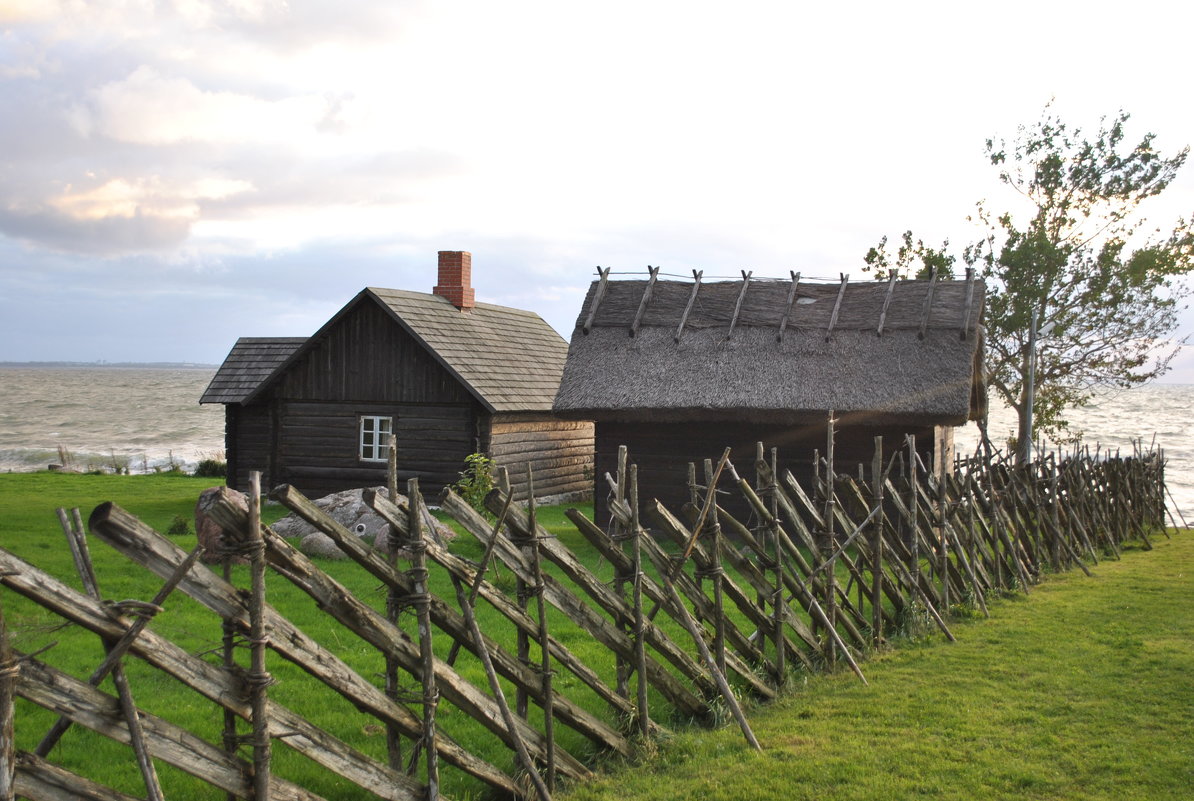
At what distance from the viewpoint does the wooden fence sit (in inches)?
126

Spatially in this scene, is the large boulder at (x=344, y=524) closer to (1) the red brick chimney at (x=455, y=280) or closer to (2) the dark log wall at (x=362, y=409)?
(2) the dark log wall at (x=362, y=409)

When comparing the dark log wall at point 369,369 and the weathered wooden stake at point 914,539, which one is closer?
the weathered wooden stake at point 914,539

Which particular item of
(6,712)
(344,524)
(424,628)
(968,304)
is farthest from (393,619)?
(968,304)

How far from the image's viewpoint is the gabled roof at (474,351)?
18562 mm

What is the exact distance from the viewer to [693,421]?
50.4 feet

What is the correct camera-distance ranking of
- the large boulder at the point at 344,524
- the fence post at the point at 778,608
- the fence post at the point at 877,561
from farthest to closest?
the large boulder at the point at 344,524
the fence post at the point at 877,561
the fence post at the point at 778,608

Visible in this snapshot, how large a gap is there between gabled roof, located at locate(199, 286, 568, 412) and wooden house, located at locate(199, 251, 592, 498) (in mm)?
35

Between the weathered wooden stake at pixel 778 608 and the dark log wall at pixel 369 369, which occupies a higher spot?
the dark log wall at pixel 369 369

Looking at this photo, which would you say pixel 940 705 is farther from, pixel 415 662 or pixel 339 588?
pixel 339 588

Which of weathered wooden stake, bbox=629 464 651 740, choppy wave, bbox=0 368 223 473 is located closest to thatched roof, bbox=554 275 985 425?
weathered wooden stake, bbox=629 464 651 740

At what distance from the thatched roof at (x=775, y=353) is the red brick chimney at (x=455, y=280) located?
511cm

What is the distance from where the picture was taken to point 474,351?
19750 mm

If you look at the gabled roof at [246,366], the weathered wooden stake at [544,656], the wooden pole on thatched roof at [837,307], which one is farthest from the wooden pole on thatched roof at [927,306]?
the gabled roof at [246,366]

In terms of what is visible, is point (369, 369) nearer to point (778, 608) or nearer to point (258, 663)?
point (778, 608)
